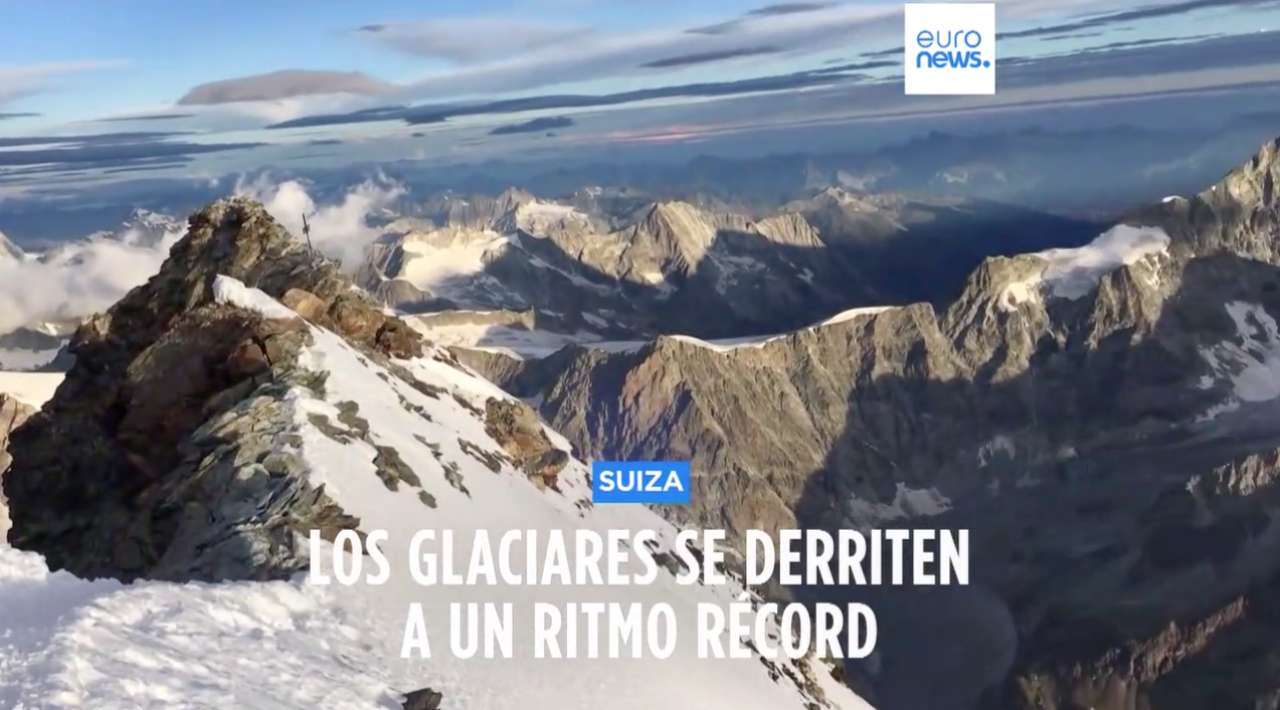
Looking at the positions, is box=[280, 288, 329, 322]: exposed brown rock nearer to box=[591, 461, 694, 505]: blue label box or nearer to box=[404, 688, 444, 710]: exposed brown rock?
box=[591, 461, 694, 505]: blue label box

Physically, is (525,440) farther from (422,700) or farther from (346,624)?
(422,700)

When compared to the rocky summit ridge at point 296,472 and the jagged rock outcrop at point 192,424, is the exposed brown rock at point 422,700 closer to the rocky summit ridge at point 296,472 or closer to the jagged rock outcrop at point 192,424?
the rocky summit ridge at point 296,472

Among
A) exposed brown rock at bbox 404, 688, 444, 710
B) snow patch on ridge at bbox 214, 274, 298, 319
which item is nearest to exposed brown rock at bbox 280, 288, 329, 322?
snow patch on ridge at bbox 214, 274, 298, 319

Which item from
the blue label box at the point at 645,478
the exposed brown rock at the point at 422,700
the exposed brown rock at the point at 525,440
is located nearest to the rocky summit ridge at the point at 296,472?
the exposed brown rock at the point at 422,700

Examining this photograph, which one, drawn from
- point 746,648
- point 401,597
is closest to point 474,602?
point 401,597

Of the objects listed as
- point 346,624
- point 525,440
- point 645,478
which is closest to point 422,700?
point 346,624

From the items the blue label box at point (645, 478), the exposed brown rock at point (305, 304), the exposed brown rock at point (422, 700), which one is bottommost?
the blue label box at point (645, 478)
